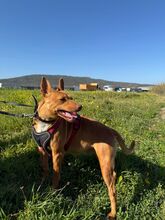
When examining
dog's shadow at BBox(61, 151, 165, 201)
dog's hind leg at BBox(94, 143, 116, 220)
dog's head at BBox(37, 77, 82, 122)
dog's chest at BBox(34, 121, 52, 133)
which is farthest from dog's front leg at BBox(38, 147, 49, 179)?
dog's hind leg at BBox(94, 143, 116, 220)

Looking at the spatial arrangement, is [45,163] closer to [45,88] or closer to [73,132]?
[73,132]

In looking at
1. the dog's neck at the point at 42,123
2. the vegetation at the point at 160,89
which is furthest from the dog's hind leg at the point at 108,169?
the vegetation at the point at 160,89

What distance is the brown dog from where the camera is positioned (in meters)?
4.04

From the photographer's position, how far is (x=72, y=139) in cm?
441

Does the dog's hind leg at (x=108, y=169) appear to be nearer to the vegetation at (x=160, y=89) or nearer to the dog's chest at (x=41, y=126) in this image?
the dog's chest at (x=41, y=126)

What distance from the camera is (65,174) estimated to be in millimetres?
4852

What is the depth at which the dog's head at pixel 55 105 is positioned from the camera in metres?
3.93

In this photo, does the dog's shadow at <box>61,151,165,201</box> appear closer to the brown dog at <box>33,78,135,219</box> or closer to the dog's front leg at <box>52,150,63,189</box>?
the dog's front leg at <box>52,150,63,189</box>

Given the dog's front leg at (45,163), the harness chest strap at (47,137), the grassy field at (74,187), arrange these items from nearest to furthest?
1. the grassy field at (74,187)
2. the harness chest strap at (47,137)
3. the dog's front leg at (45,163)

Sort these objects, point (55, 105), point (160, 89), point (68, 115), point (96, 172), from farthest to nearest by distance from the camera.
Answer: point (160, 89) → point (96, 172) → point (55, 105) → point (68, 115)

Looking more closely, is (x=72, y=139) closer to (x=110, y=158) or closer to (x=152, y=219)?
(x=110, y=158)

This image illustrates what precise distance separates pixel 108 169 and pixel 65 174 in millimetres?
990

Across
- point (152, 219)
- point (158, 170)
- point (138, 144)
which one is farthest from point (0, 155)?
point (138, 144)

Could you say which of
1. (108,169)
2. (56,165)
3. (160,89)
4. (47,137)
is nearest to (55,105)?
(47,137)
